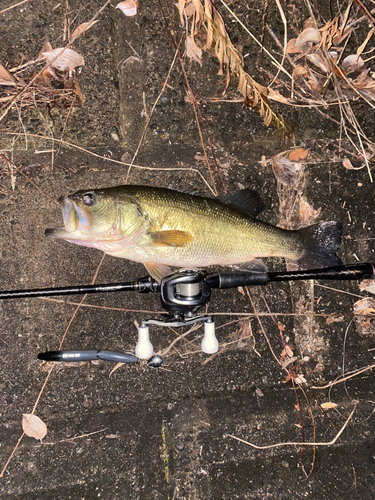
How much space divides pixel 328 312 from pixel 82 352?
89.5 inches

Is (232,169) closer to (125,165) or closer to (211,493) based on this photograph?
(125,165)

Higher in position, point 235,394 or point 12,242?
point 12,242

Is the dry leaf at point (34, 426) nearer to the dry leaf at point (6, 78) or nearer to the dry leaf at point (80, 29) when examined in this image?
the dry leaf at point (6, 78)

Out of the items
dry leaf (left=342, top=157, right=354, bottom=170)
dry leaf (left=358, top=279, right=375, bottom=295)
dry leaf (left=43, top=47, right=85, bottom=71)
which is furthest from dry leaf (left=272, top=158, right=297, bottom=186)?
dry leaf (left=43, top=47, right=85, bottom=71)

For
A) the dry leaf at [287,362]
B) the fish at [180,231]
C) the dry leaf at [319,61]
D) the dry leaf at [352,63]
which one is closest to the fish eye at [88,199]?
the fish at [180,231]

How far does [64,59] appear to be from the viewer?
2.90 metres

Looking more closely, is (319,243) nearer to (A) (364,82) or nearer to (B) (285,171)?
(B) (285,171)

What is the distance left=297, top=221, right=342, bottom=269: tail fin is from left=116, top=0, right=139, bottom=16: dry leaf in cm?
245

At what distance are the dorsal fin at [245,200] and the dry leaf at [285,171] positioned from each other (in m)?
0.50

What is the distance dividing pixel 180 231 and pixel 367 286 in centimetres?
193

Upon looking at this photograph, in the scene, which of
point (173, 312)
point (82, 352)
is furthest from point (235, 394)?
point (82, 352)

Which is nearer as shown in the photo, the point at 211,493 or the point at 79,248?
the point at 211,493

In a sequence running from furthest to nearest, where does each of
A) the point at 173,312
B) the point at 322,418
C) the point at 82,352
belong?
the point at 322,418 → the point at 82,352 → the point at 173,312

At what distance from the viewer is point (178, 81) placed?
3061mm
